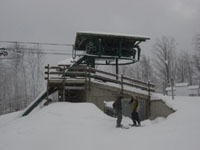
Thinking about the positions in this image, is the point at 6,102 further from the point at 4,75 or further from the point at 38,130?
the point at 38,130

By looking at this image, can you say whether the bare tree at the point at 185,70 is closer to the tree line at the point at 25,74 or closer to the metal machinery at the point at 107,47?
the tree line at the point at 25,74

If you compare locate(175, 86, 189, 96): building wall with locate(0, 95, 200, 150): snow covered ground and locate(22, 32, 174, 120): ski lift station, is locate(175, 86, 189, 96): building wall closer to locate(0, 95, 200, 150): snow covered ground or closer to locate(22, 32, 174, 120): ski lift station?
locate(22, 32, 174, 120): ski lift station

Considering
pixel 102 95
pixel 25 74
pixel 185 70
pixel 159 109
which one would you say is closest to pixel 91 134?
pixel 102 95

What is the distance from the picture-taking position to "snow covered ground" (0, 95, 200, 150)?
642 cm

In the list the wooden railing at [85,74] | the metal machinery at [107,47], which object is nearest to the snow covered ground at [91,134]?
the wooden railing at [85,74]

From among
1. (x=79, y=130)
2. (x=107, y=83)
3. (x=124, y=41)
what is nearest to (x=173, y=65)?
(x=124, y=41)

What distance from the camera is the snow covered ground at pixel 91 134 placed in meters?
6.42

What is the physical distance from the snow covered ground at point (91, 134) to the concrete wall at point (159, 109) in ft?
4.05

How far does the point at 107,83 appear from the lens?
13203 mm

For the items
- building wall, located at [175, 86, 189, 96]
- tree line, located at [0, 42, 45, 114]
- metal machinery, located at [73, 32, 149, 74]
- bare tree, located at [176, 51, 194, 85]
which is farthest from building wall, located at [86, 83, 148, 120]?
bare tree, located at [176, 51, 194, 85]

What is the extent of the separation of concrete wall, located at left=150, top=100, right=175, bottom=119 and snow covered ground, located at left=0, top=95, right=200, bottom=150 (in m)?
1.23

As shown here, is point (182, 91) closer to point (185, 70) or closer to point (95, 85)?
point (95, 85)

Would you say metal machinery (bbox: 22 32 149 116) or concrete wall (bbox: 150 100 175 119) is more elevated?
metal machinery (bbox: 22 32 149 116)

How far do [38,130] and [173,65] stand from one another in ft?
148
